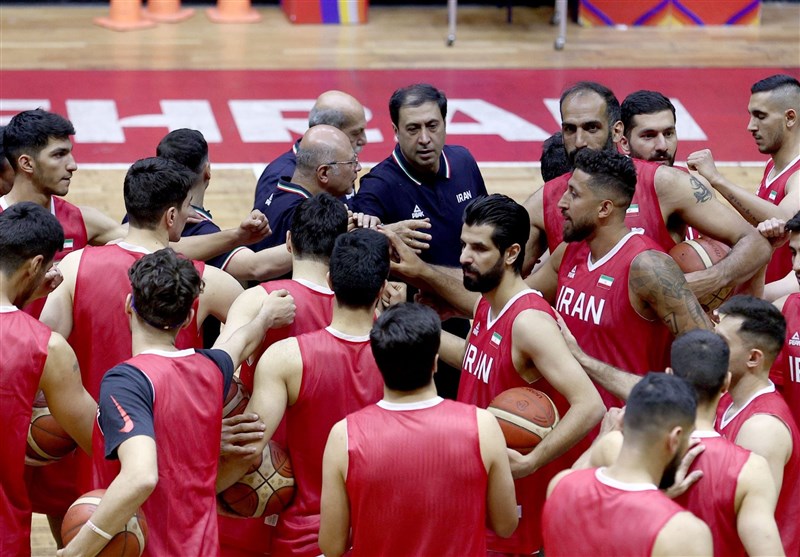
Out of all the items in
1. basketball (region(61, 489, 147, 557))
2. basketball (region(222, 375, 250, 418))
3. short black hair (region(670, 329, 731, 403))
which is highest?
short black hair (region(670, 329, 731, 403))

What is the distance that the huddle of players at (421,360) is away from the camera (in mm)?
3650

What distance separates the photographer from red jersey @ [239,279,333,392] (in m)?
4.48

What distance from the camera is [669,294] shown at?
4.59m

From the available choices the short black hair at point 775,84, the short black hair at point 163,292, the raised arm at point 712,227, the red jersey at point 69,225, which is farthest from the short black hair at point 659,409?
the short black hair at point 775,84

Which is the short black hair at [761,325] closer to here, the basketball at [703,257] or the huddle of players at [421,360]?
the huddle of players at [421,360]

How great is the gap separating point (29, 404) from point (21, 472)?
0.27 m

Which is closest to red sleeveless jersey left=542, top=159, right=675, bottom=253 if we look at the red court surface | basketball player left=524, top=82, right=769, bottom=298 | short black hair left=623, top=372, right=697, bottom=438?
basketball player left=524, top=82, right=769, bottom=298

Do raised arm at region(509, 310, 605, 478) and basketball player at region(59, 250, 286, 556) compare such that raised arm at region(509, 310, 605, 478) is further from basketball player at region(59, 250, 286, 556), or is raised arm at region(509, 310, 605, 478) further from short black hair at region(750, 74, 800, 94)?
short black hair at region(750, 74, 800, 94)

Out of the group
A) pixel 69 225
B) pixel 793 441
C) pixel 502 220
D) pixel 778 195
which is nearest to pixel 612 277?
pixel 502 220

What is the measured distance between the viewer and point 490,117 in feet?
37.0

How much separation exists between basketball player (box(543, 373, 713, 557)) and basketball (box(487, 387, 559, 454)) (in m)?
0.70

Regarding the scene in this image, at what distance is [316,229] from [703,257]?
1.79 m

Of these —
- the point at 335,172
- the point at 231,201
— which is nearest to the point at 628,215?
the point at 335,172

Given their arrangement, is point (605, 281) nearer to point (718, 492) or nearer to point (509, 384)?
point (509, 384)
